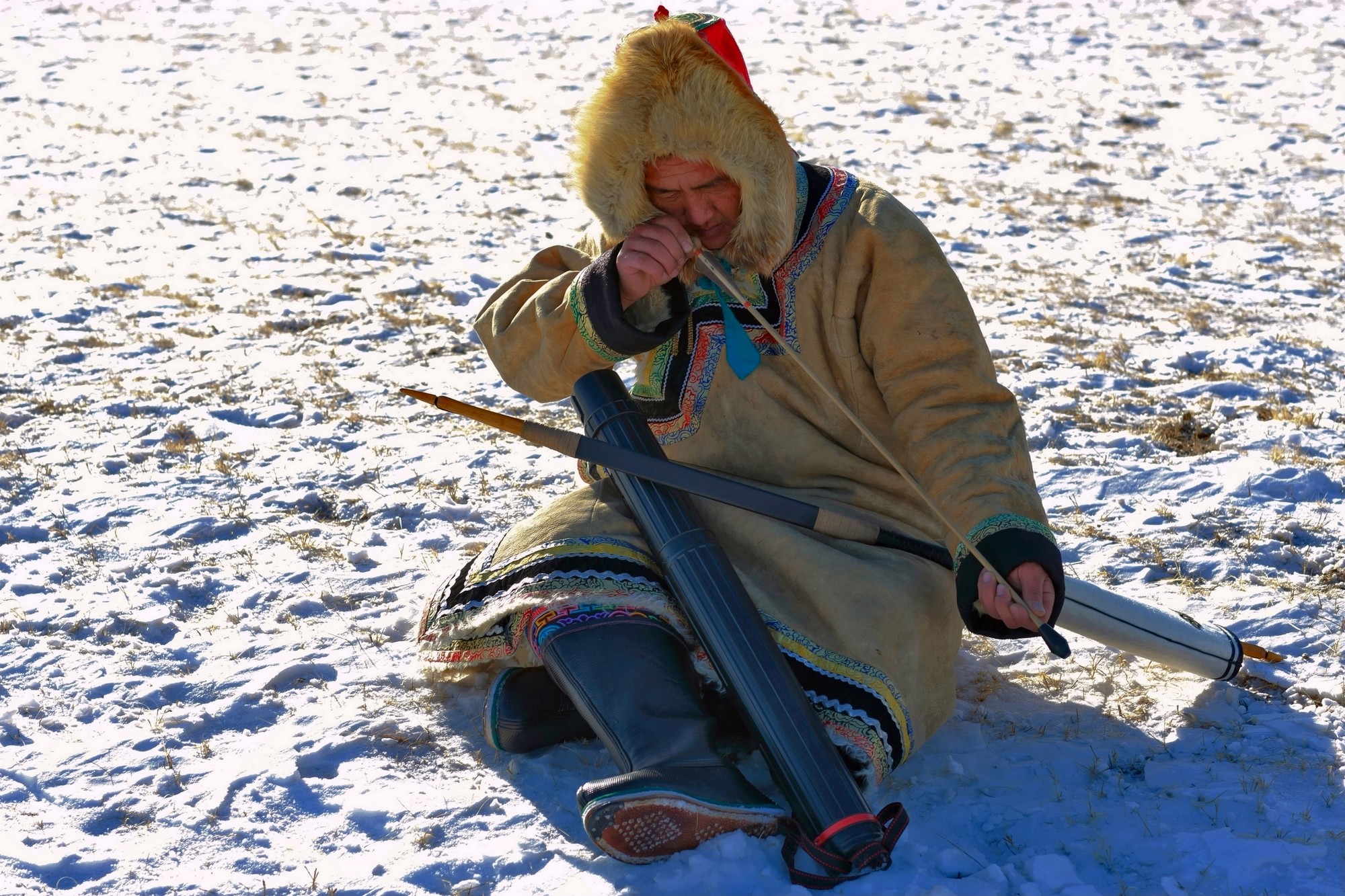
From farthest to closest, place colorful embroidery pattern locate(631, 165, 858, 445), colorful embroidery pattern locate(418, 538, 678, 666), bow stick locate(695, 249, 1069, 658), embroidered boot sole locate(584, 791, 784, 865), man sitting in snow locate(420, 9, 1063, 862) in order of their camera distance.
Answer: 1. colorful embroidery pattern locate(631, 165, 858, 445)
2. colorful embroidery pattern locate(418, 538, 678, 666)
3. man sitting in snow locate(420, 9, 1063, 862)
4. bow stick locate(695, 249, 1069, 658)
5. embroidered boot sole locate(584, 791, 784, 865)

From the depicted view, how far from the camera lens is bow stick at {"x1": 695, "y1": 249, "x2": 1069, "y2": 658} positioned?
2203 mm

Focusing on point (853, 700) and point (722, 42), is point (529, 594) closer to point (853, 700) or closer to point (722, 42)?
point (853, 700)

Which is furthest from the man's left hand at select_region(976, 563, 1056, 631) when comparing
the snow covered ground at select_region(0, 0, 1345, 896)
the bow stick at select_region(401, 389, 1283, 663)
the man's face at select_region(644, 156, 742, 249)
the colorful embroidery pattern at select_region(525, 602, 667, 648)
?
the man's face at select_region(644, 156, 742, 249)

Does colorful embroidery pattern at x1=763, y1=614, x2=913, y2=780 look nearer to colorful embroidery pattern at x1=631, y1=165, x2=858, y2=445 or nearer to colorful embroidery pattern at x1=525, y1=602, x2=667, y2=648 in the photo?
colorful embroidery pattern at x1=525, y1=602, x2=667, y2=648

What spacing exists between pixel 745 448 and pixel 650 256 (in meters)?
0.53

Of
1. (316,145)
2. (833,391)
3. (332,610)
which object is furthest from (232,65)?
(833,391)

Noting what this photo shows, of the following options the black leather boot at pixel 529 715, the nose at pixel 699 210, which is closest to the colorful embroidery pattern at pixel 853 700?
the black leather boot at pixel 529 715

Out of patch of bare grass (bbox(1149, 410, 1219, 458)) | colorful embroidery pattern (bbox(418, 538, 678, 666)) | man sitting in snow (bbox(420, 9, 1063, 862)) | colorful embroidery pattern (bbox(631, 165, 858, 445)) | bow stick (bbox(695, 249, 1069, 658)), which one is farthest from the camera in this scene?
patch of bare grass (bbox(1149, 410, 1219, 458))

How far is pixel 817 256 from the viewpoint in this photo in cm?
254

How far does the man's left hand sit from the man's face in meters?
0.88

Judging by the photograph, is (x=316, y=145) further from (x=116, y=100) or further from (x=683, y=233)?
(x=683, y=233)

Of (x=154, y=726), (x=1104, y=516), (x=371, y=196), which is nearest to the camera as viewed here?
(x=154, y=726)

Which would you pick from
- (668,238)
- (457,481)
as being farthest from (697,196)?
(457,481)

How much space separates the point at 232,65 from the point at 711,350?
10908 millimetres
